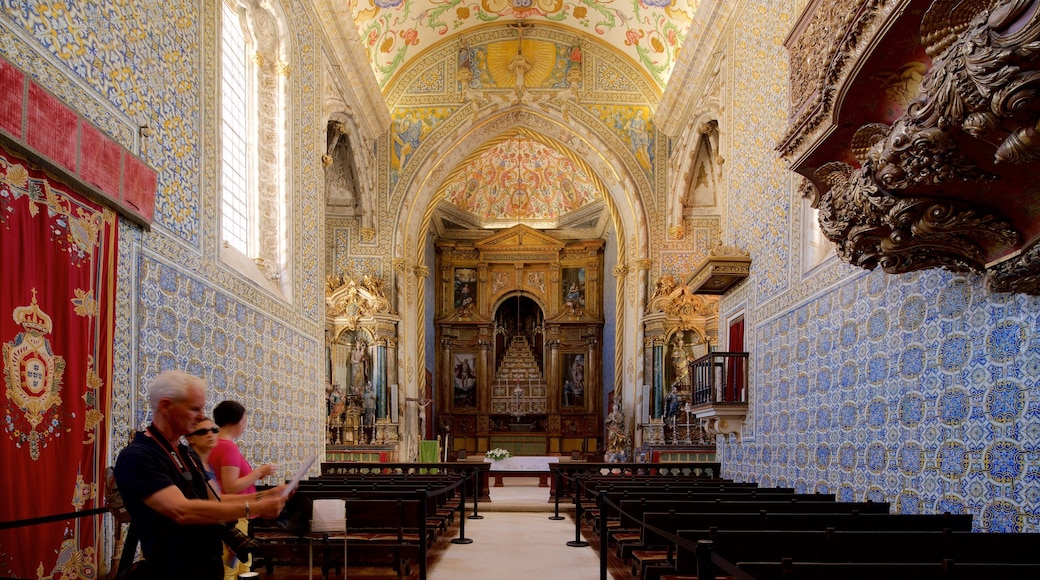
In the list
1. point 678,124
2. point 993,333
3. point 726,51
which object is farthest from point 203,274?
point 678,124

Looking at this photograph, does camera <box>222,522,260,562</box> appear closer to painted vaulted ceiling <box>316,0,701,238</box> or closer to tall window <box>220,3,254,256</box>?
tall window <box>220,3,254,256</box>

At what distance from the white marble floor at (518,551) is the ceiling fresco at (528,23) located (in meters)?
10.1

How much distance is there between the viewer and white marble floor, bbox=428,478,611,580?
295 inches

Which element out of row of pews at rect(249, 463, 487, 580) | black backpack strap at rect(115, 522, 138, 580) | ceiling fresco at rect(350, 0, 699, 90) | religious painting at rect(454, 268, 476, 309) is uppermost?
ceiling fresco at rect(350, 0, 699, 90)

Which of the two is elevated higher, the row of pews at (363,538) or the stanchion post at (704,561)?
the stanchion post at (704,561)

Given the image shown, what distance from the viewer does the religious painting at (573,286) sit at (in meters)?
26.2

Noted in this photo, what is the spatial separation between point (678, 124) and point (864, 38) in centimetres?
1379

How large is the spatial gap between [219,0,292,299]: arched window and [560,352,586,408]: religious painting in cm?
1566

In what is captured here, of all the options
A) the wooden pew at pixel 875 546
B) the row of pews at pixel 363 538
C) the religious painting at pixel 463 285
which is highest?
the religious painting at pixel 463 285

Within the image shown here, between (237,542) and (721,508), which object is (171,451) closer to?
(237,542)

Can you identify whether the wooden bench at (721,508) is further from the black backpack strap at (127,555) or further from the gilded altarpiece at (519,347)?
the gilded altarpiece at (519,347)

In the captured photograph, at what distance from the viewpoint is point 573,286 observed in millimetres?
26406

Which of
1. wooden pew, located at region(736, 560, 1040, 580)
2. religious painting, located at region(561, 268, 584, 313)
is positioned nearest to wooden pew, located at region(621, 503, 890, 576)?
wooden pew, located at region(736, 560, 1040, 580)

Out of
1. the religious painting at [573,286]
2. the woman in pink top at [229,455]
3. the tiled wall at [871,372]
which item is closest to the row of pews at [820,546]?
the tiled wall at [871,372]
